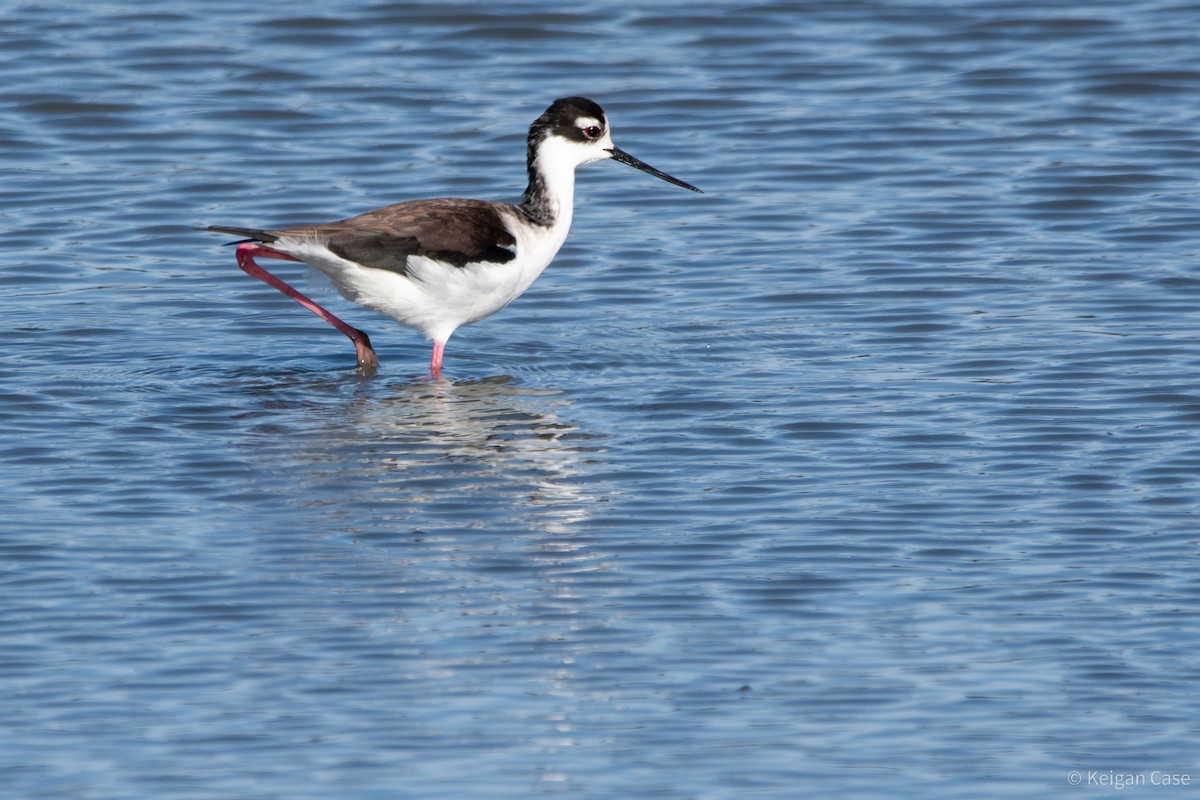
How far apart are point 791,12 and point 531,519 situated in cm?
1020

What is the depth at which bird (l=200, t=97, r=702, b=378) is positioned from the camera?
9.28 m

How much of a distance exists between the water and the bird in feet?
1.11

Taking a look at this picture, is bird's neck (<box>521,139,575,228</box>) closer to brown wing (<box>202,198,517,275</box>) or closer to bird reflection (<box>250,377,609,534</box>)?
brown wing (<box>202,198,517,275</box>)

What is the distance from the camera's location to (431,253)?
9.38 m

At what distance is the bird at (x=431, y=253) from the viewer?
9.28 m

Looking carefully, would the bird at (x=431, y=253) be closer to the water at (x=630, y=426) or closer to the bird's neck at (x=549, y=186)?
the bird's neck at (x=549, y=186)

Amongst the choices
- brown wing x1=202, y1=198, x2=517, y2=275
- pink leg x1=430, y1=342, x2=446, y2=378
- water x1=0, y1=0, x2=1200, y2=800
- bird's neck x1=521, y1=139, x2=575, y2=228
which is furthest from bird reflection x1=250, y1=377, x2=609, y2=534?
bird's neck x1=521, y1=139, x2=575, y2=228

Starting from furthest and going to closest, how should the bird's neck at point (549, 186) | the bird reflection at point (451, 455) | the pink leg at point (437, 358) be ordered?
1. the bird's neck at point (549, 186)
2. the pink leg at point (437, 358)
3. the bird reflection at point (451, 455)

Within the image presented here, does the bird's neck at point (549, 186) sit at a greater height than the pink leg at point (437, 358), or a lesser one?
greater

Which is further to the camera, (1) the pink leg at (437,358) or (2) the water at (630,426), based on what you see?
(1) the pink leg at (437,358)

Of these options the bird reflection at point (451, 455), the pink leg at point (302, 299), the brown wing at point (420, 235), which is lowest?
the bird reflection at point (451, 455)

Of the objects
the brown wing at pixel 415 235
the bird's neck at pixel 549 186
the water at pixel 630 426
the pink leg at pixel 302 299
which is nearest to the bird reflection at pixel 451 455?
the water at pixel 630 426

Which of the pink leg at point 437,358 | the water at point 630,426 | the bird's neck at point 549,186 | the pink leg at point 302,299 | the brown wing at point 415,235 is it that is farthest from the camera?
the bird's neck at point 549,186

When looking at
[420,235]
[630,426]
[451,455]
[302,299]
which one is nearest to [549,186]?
[420,235]
